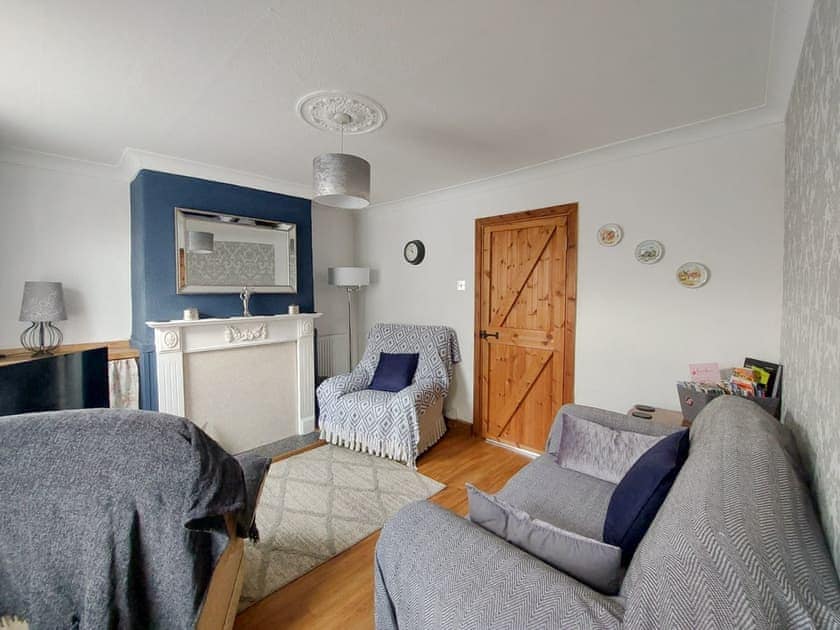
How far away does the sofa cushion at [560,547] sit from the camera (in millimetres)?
989


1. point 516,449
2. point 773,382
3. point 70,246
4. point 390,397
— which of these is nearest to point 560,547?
point 773,382

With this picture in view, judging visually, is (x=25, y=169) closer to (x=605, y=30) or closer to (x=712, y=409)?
(x=605, y=30)

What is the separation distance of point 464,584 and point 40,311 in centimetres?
320

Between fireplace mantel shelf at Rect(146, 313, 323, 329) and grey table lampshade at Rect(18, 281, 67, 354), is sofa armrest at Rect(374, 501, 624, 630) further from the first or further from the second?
grey table lampshade at Rect(18, 281, 67, 354)

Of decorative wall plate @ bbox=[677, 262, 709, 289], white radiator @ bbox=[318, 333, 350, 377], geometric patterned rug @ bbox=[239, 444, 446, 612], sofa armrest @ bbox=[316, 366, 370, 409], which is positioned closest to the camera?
geometric patterned rug @ bbox=[239, 444, 446, 612]

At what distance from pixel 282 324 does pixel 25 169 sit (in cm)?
211

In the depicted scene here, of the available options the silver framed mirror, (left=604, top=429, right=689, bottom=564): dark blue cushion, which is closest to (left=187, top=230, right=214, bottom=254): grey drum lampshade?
the silver framed mirror

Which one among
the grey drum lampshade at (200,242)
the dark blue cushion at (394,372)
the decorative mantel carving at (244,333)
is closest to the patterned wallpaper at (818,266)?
the dark blue cushion at (394,372)

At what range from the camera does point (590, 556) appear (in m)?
1.00

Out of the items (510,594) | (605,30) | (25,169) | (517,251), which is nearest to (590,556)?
(510,594)

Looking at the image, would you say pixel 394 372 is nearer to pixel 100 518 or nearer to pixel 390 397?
pixel 390 397

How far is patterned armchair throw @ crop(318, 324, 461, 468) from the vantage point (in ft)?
9.78

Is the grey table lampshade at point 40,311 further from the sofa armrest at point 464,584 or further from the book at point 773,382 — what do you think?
the book at point 773,382

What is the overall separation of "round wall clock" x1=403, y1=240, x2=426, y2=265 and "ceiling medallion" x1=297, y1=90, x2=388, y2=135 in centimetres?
169
